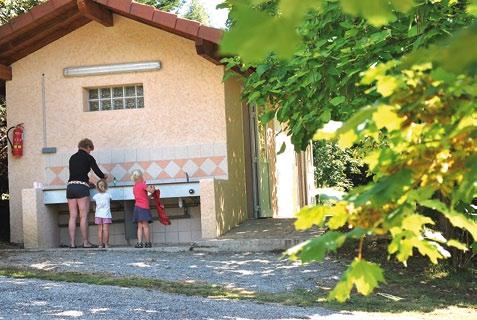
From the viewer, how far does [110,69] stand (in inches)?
489

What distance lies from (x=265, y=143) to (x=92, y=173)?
4.33 m

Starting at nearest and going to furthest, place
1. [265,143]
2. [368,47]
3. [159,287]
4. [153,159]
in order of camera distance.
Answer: [368,47], [159,287], [153,159], [265,143]

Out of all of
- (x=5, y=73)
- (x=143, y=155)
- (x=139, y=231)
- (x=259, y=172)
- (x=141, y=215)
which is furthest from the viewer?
(x=259, y=172)

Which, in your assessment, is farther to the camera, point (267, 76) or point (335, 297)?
point (267, 76)

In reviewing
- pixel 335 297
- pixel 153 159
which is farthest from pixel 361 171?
pixel 335 297

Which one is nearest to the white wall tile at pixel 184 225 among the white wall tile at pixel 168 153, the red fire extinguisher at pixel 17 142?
the white wall tile at pixel 168 153

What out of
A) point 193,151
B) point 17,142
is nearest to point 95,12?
point 17,142

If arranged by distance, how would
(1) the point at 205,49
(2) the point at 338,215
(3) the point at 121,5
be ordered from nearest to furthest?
1. (2) the point at 338,215
2. (1) the point at 205,49
3. (3) the point at 121,5

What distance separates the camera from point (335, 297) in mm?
1922

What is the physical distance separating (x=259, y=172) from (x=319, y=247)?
41.7 feet

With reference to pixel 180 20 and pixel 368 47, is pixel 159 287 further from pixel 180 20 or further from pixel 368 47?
pixel 180 20

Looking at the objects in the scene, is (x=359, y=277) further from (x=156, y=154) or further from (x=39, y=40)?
(x=39, y=40)

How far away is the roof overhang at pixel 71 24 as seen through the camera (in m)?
11.3

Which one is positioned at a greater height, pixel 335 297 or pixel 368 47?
pixel 368 47
